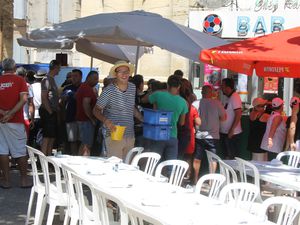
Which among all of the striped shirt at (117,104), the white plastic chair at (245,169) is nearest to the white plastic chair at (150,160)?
the striped shirt at (117,104)

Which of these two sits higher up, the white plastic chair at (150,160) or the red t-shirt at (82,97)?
the red t-shirt at (82,97)

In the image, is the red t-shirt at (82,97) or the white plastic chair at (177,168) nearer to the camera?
the white plastic chair at (177,168)

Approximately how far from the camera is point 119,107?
316 inches

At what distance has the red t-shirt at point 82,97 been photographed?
1021cm

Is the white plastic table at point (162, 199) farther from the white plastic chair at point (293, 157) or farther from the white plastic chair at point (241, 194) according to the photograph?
the white plastic chair at point (293, 157)

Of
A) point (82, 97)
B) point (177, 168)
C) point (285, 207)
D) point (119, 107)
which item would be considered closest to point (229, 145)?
point (82, 97)

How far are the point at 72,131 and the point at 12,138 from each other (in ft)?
5.80

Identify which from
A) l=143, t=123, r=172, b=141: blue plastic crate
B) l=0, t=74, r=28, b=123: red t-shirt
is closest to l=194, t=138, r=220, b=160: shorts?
l=143, t=123, r=172, b=141: blue plastic crate

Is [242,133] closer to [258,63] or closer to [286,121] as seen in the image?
[286,121]

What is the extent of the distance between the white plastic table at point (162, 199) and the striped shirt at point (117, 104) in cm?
145

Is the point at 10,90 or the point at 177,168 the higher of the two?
the point at 10,90

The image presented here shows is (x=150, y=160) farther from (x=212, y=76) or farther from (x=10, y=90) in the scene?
(x=212, y=76)

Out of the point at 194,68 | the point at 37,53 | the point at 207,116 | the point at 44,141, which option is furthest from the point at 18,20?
the point at 207,116

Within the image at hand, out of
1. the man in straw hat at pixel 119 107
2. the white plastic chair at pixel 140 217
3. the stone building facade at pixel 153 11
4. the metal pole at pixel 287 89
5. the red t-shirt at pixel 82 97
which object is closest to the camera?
the white plastic chair at pixel 140 217
